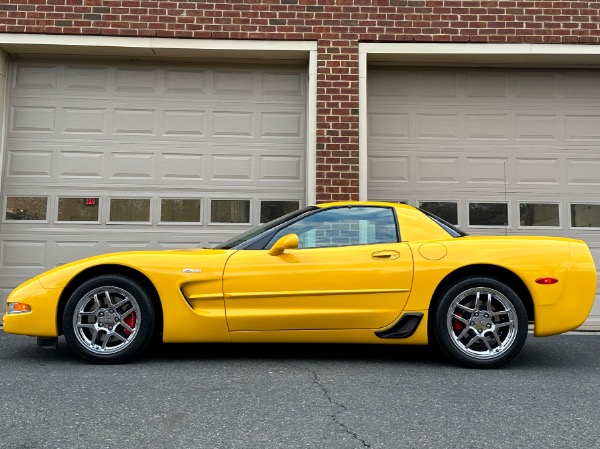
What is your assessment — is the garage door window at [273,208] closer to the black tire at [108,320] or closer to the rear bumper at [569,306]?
the black tire at [108,320]

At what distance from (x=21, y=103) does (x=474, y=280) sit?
6191 millimetres

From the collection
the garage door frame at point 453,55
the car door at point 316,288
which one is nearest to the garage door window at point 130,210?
the garage door frame at point 453,55

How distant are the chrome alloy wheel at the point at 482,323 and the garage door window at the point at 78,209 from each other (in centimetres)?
482

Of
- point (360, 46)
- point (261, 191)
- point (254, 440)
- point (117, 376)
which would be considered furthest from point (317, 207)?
point (360, 46)

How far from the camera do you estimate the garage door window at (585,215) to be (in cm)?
710

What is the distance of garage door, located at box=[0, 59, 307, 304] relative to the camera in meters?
6.87

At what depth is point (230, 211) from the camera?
699cm

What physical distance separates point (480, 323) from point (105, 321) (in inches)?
109

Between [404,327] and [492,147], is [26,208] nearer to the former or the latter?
[404,327]

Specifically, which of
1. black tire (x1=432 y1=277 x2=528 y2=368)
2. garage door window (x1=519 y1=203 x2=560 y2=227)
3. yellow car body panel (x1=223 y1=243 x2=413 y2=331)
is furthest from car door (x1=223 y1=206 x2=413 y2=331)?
garage door window (x1=519 y1=203 x2=560 y2=227)

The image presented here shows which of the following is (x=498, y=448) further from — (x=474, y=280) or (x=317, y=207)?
(x=317, y=207)

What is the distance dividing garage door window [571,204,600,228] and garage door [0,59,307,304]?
364cm

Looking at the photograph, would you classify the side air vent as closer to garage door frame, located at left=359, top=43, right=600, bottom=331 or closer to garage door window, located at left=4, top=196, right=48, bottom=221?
garage door frame, located at left=359, top=43, right=600, bottom=331

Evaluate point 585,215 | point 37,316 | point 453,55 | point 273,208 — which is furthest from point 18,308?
point 585,215
